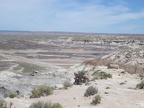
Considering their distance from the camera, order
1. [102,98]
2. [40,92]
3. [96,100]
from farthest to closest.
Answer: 1. [40,92]
2. [102,98]
3. [96,100]

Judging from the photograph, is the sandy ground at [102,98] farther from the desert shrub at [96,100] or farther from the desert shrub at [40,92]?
the desert shrub at [40,92]

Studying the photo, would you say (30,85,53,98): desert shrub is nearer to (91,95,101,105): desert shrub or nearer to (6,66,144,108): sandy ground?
(6,66,144,108): sandy ground

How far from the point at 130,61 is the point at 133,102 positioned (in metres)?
19.1

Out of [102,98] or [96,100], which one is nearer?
[96,100]

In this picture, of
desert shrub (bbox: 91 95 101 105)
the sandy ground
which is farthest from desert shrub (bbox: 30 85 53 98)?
desert shrub (bbox: 91 95 101 105)

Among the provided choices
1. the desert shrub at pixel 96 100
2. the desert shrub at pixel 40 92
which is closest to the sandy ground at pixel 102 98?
the desert shrub at pixel 96 100

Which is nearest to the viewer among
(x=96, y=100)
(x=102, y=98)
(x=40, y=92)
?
(x=96, y=100)

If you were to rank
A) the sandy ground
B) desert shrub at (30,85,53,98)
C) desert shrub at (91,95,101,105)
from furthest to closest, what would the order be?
desert shrub at (30,85,53,98)
desert shrub at (91,95,101,105)
the sandy ground

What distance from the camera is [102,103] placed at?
1602 cm

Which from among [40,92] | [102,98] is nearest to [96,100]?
[102,98]

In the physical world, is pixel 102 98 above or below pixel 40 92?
above

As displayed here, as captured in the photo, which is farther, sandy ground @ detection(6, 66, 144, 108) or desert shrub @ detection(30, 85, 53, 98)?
desert shrub @ detection(30, 85, 53, 98)

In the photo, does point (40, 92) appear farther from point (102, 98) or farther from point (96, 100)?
point (96, 100)

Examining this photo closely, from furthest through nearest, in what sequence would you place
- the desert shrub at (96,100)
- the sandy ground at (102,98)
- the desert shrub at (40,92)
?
the desert shrub at (40,92) → the desert shrub at (96,100) → the sandy ground at (102,98)
